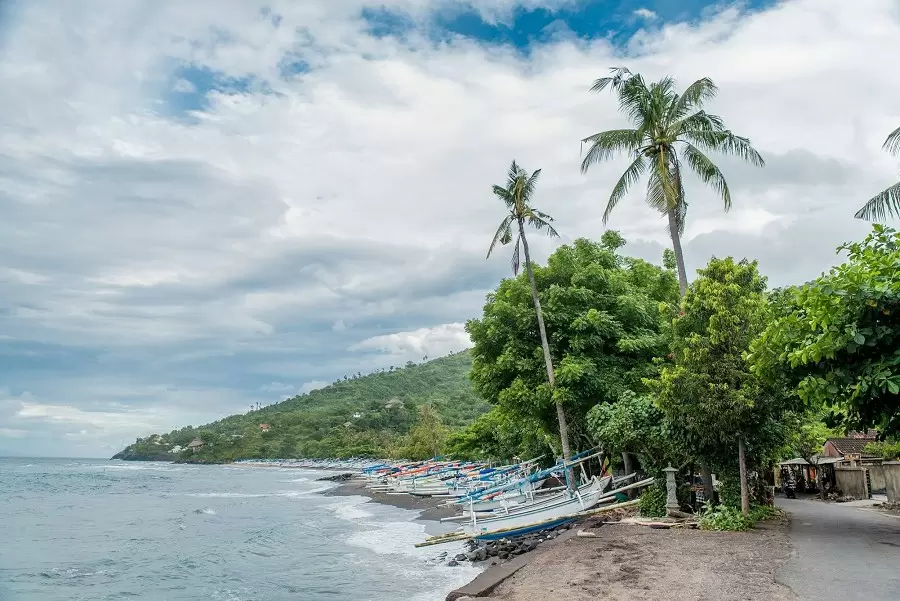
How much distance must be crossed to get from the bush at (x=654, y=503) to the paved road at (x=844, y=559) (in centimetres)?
343

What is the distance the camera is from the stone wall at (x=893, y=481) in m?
19.4

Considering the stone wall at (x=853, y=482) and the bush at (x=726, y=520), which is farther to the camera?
the stone wall at (x=853, y=482)

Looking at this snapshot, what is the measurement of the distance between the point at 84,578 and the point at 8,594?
290cm

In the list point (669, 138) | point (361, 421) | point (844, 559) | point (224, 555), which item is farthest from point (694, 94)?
point (361, 421)

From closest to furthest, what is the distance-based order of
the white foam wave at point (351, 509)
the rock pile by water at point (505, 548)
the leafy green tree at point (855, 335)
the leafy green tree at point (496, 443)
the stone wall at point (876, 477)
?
the leafy green tree at point (855, 335) → the rock pile by water at point (505, 548) → the stone wall at point (876, 477) → the leafy green tree at point (496, 443) → the white foam wave at point (351, 509)

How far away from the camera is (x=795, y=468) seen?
110 ft

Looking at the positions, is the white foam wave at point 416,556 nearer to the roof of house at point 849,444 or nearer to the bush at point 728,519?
the bush at point 728,519

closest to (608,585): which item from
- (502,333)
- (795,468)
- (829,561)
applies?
(829,561)

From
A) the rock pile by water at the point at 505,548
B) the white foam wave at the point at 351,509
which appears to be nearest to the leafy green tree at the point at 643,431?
the rock pile by water at the point at 505,548

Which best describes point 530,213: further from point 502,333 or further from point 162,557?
point 162,557

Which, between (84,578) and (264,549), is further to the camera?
(264,549)

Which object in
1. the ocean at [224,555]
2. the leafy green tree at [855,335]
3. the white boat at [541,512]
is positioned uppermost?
the leafy green tree at [855,335]

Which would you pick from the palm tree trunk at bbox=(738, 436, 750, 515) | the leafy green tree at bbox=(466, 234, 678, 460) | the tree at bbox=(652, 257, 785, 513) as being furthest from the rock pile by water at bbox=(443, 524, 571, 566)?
the palm tree trunk at bbox=(738, 436, 750, 515)

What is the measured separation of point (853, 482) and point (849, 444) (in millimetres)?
9457
